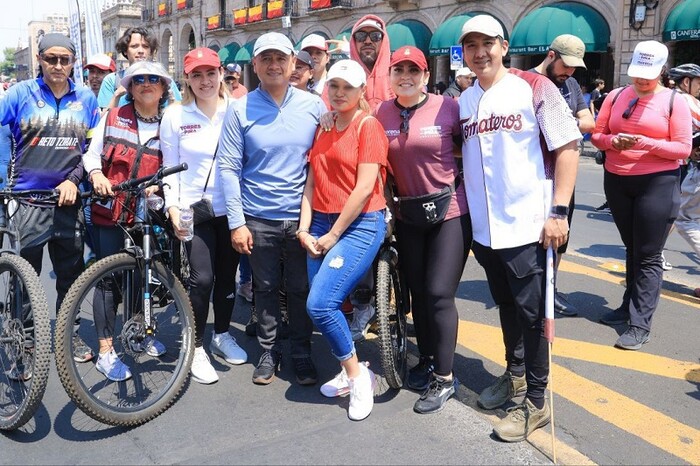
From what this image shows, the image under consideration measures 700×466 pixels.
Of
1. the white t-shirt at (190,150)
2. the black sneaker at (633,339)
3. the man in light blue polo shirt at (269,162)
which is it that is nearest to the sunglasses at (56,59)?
the white t-shirt at (190,150)

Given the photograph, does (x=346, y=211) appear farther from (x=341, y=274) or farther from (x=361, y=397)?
(x=361, y=397)

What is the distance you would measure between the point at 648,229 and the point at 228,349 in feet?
9.91

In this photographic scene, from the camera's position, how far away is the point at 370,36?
4484 mm

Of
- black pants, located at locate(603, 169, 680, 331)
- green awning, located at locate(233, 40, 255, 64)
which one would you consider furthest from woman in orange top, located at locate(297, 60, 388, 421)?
green awning, located at locate(233, 40, 255, 64)

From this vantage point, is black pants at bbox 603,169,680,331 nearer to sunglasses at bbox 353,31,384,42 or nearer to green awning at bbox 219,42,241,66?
sunglasses at bbox 353,31,384,42

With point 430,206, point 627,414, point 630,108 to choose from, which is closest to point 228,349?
point 430,206

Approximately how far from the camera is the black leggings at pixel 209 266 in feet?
12.8

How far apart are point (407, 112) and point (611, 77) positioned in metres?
20.2

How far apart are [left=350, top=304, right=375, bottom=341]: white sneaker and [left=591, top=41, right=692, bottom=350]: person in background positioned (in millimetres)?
1767

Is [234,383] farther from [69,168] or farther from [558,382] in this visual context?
[558,382]

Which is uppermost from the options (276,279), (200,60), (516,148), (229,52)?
(229,52)

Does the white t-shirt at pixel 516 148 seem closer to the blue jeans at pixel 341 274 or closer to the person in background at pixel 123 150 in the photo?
the blue jeans at pixel 341 274

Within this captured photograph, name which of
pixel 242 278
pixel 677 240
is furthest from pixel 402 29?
pixel 242 278

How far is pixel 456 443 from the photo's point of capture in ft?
10.3
